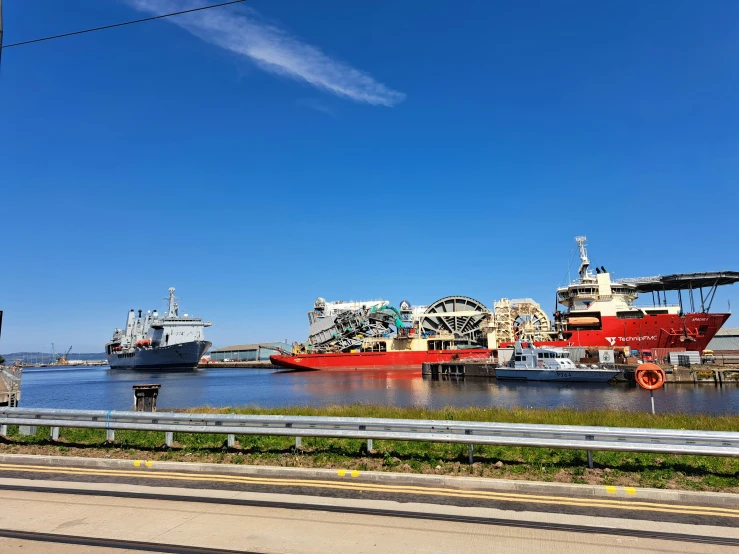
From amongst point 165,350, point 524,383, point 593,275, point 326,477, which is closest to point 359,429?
point 326,477

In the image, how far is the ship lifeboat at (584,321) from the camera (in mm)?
60919

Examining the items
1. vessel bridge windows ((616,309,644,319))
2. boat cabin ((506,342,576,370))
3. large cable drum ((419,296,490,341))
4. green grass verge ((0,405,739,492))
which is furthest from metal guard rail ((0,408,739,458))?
large cable drum ((419,296,490,341))

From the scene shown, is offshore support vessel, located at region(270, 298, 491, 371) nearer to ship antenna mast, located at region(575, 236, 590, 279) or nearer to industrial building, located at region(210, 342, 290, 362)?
ship antenna mast, located at region(575, 236, 590, 279)

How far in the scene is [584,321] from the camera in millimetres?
61219

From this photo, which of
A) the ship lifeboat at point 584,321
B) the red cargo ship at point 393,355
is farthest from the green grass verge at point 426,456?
the red cargo ship at point 393,355

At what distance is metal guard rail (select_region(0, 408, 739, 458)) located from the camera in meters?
7.14

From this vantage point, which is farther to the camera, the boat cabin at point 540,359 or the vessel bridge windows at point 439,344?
the vessel bridge windows at point 439,344

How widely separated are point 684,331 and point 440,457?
58.3 metres

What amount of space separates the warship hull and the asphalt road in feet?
318

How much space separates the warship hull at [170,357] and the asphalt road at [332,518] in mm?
97065

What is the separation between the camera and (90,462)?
8.98m

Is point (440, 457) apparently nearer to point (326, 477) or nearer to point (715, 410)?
point (326, 477)

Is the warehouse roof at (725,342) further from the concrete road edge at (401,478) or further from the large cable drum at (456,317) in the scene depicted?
the concrete road edge at (401,478)

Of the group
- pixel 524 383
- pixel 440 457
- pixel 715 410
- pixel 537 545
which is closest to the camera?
pixel 537 545
